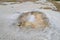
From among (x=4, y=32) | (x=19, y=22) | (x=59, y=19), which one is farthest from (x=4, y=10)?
(x=59, y=19)

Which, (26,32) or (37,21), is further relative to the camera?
(37,21)

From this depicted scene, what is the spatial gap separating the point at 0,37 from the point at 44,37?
→ 33 centimetres

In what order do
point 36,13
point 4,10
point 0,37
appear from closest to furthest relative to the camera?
1. point 0,37
2. point 36,13
3. point 4,10

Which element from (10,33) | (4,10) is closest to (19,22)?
(10,33)

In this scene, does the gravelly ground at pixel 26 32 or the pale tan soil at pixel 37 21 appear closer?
the gravelly ground at pixel 26 32

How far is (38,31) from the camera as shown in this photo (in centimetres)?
105

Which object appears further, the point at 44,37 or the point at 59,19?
the point at 59,19

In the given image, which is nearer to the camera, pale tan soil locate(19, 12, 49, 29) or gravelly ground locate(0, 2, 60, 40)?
gravelly ground locate(0, 2, 60, 40)

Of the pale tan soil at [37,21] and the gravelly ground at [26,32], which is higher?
the pale tan soil at [37,21]

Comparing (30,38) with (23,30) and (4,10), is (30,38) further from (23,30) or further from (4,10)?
(4,10)

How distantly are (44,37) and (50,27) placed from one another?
0.48ft

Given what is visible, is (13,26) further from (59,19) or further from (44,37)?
(59,19)

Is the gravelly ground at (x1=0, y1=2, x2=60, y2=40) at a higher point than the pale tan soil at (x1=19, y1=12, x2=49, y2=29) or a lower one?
lower

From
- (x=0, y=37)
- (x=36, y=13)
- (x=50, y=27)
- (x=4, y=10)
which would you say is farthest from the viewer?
(x=4, y=10)
